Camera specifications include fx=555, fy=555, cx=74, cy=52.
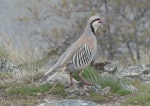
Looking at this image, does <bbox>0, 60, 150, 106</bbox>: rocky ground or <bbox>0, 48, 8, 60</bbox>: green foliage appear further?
<bbox>0, 48, 8, 60</bbox>: green foliage

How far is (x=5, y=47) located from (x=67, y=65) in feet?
11.4

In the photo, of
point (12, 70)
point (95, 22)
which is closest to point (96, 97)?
point (95, 22)

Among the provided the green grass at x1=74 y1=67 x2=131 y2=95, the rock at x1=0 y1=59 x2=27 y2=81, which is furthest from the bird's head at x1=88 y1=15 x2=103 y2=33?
the rock at x1=0 y1=59 x2=27 y2=81

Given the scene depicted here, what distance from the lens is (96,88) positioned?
825cm

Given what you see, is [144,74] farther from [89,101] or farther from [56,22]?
[56,22]

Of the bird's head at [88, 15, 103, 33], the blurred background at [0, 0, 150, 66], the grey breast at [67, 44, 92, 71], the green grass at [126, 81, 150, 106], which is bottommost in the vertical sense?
the green grass at [126, 81, 150, 106]

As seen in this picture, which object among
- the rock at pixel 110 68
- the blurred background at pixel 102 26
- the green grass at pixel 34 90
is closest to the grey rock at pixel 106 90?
the green grass at pixel 34 90

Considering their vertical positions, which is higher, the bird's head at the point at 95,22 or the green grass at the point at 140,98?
the bird's head at the point at 95,22

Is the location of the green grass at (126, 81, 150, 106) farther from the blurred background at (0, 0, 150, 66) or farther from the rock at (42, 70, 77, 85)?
the blurred background at (0, 0, 150, 66)

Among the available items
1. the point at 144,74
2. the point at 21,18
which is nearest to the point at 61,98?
the point at 144,74

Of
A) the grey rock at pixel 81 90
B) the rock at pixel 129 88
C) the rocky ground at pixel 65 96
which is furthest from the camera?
the rock at pixel 129 88

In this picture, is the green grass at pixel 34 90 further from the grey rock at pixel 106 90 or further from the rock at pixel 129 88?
the rock at pixel 129 88

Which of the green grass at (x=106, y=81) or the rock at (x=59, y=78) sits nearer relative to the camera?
the green grass at (x=106, y=81)

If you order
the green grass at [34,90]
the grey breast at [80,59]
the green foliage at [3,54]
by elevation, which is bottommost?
the green grass at [34,90]
